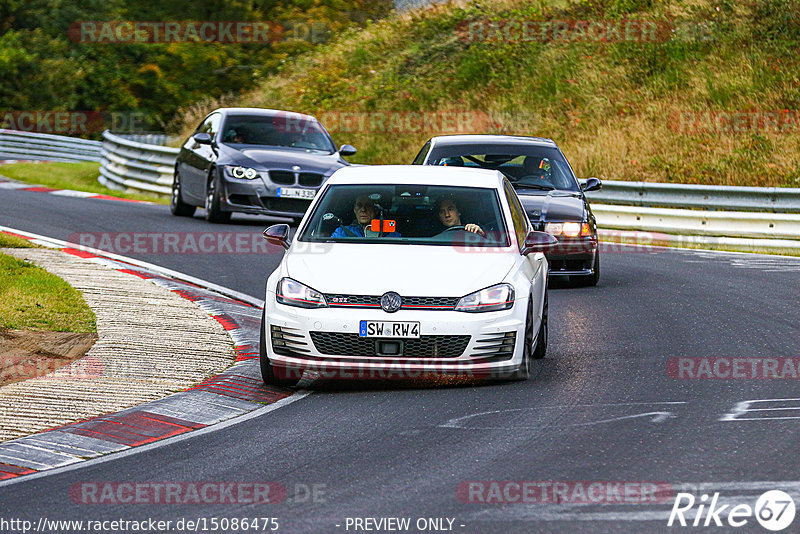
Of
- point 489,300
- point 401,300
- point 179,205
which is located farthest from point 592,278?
point 179,205

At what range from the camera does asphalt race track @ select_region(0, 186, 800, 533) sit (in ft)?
20.4

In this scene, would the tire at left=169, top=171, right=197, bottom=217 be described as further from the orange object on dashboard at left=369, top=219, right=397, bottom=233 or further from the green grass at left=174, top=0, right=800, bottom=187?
the orange object on dashboard at left=369, top=219, right=397, bottom=233

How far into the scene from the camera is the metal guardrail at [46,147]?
131 ft

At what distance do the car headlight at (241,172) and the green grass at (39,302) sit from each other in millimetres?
5633

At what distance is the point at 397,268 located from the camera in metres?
9.39

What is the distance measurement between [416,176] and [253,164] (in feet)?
30.9

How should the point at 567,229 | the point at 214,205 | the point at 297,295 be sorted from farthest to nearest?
the point at 214,205 < the point at 567,229 < the point at 297,295

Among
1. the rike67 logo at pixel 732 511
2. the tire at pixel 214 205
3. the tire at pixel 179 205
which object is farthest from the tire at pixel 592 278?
the rike67 logo at pixel 732 511

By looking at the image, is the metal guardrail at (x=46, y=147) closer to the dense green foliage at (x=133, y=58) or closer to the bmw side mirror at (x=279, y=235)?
the dense green foliage at (x=133, y=58)

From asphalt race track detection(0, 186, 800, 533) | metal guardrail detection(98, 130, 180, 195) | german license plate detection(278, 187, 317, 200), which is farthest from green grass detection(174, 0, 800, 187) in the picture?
asphalt race track detection(0, 186, 800, 533)

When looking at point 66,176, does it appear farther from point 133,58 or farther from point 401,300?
point 401,300

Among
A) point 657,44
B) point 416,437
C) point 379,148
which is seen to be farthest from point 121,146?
point 416,437

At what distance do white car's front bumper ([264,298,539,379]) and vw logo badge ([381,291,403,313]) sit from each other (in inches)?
1.4

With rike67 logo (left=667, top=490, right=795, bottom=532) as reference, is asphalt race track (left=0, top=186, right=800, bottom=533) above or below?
below
